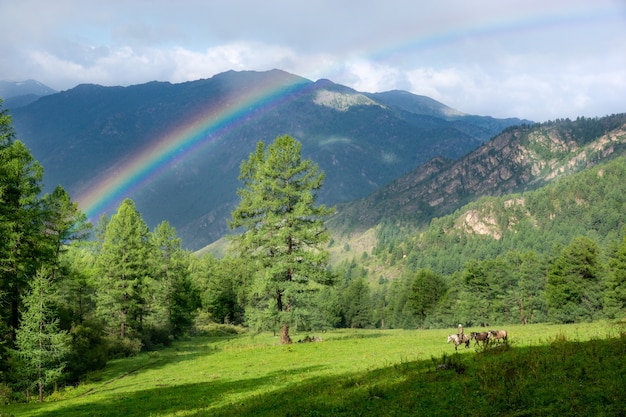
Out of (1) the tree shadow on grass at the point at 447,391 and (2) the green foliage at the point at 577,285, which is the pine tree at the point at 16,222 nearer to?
(1) the tree shadow on grass at the point at 447,391

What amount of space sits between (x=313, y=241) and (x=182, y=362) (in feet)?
56.1

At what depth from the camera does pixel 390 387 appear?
16938mm

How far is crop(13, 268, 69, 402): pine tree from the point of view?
2989 centimetres

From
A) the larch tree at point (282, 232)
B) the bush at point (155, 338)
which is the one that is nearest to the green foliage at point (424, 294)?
the bush at point (155, 338)

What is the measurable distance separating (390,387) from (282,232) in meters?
24.2

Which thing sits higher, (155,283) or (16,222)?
(16,222)

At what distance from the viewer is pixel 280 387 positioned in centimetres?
2184

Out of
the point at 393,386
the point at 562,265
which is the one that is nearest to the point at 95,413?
the point at 393,386

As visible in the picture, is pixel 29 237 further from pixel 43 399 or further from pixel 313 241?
pixel 313 241

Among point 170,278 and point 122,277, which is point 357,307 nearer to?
point 170,278

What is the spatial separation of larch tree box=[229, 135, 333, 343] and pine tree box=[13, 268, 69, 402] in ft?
53.2

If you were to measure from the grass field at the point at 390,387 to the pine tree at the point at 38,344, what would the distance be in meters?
2.16

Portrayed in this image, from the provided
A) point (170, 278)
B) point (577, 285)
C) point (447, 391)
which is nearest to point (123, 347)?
point (170, 278)

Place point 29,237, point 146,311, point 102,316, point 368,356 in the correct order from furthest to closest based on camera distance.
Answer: point 146,311, point 102,316, point 29,237, point 368,356
